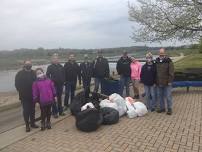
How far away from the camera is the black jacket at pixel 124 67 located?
1165 cm

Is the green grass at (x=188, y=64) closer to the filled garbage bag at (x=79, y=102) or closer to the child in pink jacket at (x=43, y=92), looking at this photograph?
the filled garbage bag at (x=79, y=102)

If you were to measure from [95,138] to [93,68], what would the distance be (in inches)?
196

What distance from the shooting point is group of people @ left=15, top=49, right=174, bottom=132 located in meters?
8.12

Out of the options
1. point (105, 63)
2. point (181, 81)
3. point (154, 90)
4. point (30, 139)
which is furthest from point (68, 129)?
point (181, 81)

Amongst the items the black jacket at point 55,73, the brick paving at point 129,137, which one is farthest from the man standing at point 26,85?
the black jacket at point 55,73

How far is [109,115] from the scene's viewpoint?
8.34 metres

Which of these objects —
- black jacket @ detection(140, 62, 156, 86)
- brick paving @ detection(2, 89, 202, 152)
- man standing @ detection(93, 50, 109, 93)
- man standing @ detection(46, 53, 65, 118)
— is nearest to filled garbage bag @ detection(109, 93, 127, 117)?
brick paving @ detection(2, 89, 202, 152)

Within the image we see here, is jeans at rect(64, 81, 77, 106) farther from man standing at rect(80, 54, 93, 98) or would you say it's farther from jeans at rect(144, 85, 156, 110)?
jeans at rect(144, 85, 156, 110)

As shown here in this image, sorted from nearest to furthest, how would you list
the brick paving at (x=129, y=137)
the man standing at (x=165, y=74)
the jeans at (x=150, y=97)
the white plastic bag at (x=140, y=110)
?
the brick paving at (x=129, y=137) < the white plastic bag at (x=140, y=110) < the man standing at (x=165, y=74) < the jeans at (x=150, y=97)

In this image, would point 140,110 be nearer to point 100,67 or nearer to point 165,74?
point 165,74

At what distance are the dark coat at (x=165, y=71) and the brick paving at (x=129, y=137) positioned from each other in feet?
3.12

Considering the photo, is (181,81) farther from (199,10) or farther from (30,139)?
(30,139)

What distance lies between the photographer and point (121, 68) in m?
11.7

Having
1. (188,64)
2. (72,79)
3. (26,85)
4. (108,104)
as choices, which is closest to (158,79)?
(108,104)
